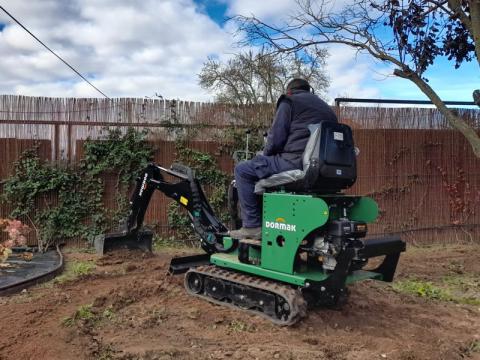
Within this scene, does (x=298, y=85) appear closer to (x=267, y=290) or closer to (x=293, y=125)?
(x=293, y=125)

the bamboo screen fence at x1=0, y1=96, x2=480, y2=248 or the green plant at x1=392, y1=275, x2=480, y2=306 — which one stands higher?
the bamboo screen fence at x1=0, y1=96, x2=480, y2=248

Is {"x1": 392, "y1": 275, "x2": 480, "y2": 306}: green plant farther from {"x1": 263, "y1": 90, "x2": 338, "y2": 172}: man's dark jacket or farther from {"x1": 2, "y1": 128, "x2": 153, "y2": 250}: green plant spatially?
{"x1": 2, "y1": 128, "x2": 153, "y2": 250}: green plant

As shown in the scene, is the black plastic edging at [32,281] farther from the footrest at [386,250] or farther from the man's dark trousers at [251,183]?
the footrest at [386,250]

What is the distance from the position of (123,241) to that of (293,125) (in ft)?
11.9

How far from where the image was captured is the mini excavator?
461 centimetres

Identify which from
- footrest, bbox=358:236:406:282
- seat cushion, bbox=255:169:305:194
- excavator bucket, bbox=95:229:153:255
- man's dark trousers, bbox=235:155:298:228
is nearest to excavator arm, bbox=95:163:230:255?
excavator bucket, bbox=95:229:153:255

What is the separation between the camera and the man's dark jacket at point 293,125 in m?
4.92

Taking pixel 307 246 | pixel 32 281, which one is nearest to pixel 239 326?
pixel 307 246

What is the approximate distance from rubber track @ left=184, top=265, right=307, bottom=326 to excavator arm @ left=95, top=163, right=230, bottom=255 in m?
0.45

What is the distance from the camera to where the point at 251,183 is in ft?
17.0

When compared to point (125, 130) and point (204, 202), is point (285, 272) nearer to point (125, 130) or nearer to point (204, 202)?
point (204, 202)

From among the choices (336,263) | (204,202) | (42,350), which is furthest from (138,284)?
(336,263)

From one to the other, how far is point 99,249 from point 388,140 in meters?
5.87

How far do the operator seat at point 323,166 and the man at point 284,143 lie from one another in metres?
0.12
